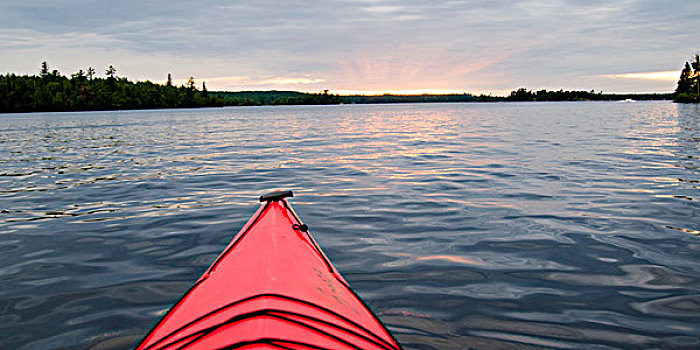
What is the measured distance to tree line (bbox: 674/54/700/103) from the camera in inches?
4823

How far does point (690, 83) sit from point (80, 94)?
192 metres

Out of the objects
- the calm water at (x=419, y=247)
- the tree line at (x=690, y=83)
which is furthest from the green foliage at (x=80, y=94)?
the tree line at (x=690, y=83)

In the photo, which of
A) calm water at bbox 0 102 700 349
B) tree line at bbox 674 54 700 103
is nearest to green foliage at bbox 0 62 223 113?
calm water at bbox 0 102 700 349

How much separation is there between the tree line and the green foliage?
591ft

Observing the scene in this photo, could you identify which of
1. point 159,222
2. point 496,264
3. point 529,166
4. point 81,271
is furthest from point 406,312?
point 529,166

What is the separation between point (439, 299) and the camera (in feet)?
17.0

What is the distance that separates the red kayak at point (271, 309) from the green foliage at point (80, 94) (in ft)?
548

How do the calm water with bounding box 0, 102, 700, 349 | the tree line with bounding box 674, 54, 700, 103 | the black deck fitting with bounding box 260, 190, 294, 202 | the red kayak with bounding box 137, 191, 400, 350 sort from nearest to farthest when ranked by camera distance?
the red kayak with bounding box 137, 191, 400, 350
the calm water with bounding box 0, 102, 700, 349
the black deck fitting with bounding box 260, 190, 294, 202
the tree line with bounding box 674, 54, 700, 103

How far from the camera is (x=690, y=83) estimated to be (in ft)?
421

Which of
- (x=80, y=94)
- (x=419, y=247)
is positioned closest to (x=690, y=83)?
(x=419, y=247)

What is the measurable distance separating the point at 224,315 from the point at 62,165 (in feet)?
58.6

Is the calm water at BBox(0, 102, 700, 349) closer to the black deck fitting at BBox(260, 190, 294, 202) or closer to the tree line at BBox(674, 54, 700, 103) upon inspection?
the black deck fitting at BBox(260, 190, 294, 202)

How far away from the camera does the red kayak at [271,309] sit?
2.55 metres

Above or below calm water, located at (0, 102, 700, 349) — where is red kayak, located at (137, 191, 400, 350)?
above
